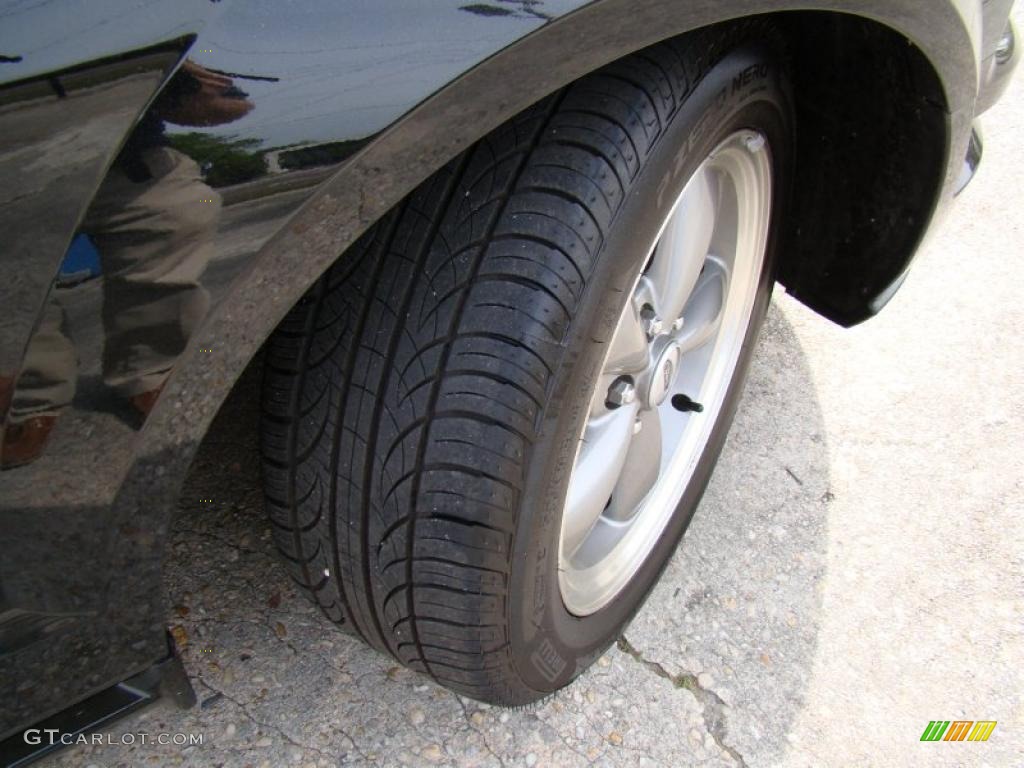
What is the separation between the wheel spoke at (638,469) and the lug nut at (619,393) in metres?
0.14

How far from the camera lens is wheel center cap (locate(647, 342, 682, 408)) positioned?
1.75 m

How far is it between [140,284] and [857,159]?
1365 millimetres

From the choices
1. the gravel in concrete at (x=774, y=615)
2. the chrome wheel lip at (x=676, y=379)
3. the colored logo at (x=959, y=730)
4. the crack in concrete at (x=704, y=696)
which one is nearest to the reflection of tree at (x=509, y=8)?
the chrome wheel lip at (x=676, y=379)

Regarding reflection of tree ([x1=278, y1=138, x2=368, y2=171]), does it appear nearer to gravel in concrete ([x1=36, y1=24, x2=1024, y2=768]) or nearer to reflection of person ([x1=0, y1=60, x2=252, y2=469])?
reflection of person ([x1=0, y1=60, x2=252, y2=469])

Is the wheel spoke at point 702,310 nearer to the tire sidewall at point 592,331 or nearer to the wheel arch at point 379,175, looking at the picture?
the tire sidewall at point 592,331

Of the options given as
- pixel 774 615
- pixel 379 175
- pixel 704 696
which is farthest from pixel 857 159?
pixel 379 175

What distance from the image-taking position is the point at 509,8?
86 centimetres

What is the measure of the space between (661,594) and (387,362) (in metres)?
1.06

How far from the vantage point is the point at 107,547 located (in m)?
0.90

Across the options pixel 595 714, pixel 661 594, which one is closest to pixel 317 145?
pixel 595 714

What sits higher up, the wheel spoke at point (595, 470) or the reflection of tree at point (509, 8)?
the reflection of tree at point (509, 8)

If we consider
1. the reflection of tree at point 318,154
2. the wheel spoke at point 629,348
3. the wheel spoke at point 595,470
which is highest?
the reflection of tree at point 318,154

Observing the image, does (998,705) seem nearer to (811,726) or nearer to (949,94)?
(811,726)

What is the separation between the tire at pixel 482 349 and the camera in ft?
3.71
